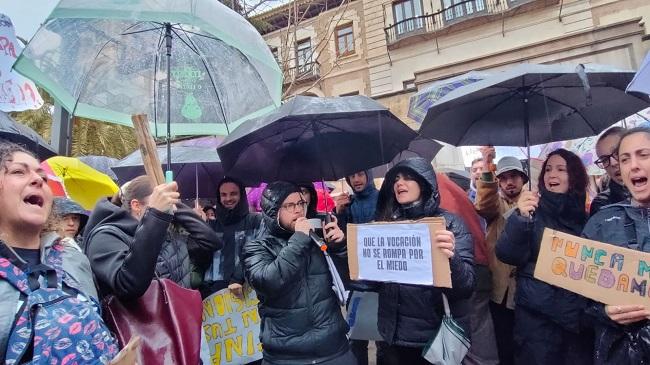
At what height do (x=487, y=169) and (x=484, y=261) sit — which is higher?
(x=487, y=169)

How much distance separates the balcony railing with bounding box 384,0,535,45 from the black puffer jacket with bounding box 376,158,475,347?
19352 mm

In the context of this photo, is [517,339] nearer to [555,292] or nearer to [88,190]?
[555,292]

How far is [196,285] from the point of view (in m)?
3.34

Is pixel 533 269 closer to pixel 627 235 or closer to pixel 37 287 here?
pixel 627 235

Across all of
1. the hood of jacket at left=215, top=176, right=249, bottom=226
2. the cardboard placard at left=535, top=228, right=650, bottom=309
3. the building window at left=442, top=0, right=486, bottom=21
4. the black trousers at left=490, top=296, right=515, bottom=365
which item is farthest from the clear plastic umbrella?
the building window at left=442, top=0, right=486, bottom=21

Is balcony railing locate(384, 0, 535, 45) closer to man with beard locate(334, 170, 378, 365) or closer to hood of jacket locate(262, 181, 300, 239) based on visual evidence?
man with beard locate(334, 170, 378, 365)

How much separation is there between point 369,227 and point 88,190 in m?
2.96

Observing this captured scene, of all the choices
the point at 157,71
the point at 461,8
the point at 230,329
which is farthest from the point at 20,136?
the point at 461,8

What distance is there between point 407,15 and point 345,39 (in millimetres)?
3525

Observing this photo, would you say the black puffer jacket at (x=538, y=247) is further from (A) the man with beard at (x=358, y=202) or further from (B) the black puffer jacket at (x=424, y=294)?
(A) the man with beard at (x=358, y=202)

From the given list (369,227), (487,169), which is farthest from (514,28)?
(369,227)

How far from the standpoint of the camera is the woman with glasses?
1899 mm

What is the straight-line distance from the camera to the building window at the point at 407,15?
69.3 feet

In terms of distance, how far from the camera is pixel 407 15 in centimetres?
2177
